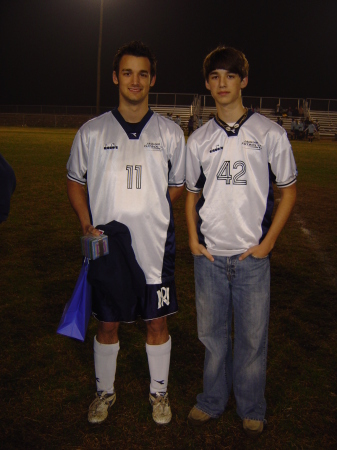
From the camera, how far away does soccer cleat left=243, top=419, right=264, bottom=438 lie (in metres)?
2.70

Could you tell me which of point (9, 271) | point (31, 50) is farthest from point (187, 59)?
point (9, 271)

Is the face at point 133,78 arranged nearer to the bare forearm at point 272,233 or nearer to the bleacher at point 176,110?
the bare forearm at point 272,233

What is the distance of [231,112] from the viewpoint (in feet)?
8.30

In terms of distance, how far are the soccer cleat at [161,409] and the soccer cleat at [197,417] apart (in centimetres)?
14

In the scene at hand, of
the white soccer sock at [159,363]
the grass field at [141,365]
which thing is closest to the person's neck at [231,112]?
the white soccer sock at [159,363]

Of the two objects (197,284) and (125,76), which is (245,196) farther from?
(125,76)

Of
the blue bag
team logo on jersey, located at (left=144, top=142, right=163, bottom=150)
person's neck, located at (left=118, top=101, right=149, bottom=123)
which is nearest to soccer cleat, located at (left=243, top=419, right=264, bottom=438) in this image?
the blue bag

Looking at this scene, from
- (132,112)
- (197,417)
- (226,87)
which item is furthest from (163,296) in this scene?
(226,87)

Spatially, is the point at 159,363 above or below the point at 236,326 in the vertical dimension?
below

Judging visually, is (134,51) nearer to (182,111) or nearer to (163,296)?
(163,296)

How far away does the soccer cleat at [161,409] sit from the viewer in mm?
2842

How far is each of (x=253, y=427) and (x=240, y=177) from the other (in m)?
1.52

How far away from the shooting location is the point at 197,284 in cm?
271

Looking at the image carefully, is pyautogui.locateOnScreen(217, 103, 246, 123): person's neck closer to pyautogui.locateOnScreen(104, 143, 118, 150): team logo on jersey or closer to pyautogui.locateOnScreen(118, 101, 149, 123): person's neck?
pyautogui.locateOnScreen(118, 101, 149, 123): person's neck
